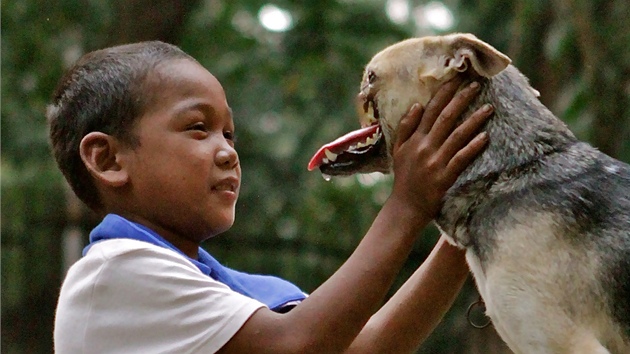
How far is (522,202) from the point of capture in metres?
2.40

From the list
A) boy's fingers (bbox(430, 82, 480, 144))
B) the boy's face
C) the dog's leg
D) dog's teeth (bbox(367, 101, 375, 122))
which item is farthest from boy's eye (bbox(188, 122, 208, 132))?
the dog's leg

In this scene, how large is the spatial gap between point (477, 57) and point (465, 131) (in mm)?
209

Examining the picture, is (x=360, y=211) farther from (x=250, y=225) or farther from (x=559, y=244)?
(x=559, y=244)

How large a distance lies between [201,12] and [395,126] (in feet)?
17.7

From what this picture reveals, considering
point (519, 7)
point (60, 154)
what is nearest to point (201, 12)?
point (519, 7)

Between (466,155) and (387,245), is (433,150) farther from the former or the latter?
(387,245)

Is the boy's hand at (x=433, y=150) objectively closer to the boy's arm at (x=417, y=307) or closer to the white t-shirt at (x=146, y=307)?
the boy's arm at (x=417, y=307)

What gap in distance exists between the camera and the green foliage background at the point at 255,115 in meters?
6.65

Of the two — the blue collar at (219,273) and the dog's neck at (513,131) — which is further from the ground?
the dog's neck at (513,131)

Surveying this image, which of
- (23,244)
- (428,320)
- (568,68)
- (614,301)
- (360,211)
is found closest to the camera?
(614,301)

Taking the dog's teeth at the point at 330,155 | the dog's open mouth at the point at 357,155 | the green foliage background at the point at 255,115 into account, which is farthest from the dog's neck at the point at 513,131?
the green foliage background at the point at 255,115

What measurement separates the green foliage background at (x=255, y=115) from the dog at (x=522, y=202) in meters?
3.77

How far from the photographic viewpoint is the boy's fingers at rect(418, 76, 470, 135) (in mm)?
2467

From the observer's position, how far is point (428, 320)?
280 centimetres
